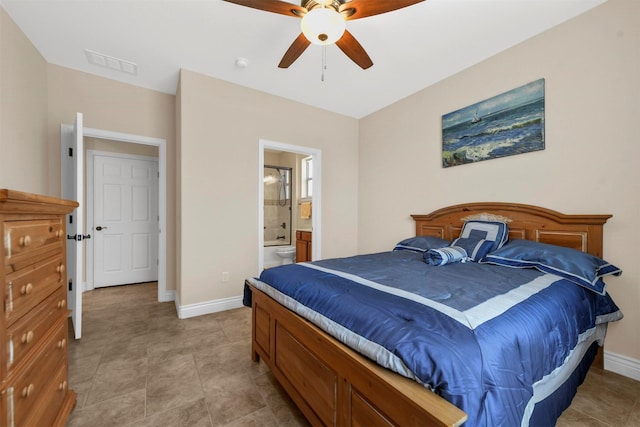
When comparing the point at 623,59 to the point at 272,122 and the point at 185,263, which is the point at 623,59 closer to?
the point at 272,122

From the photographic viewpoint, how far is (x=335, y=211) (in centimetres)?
409

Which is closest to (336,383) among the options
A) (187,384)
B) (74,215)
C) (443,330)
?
(443,330)

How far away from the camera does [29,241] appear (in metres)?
1.05

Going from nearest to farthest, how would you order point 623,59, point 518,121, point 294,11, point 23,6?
point 294,11, point 623,59, point 23,6, point 518,121

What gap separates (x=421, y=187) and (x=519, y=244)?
1361mm

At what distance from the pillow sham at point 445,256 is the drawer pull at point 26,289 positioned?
2260 millimetres

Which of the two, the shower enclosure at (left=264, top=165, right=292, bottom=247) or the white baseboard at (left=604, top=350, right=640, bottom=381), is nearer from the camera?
the white baseboard at (left=604, top=350, right=640, bottom=381)

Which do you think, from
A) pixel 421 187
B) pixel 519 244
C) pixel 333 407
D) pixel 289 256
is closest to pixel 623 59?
pixel 519 244

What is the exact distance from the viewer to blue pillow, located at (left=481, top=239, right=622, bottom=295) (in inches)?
66.6

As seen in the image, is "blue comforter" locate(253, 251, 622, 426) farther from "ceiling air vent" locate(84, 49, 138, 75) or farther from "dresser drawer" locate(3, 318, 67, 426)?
"ceiling air vent" locate(84, 49, 138, 75)

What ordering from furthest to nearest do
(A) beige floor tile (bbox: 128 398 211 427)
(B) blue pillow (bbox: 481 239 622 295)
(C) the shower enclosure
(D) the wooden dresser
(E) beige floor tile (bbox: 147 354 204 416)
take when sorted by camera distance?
(C) the shower enclosure, (B) blue pillow (bbox: 481 239 622 295), (E) beige floor tile (bbox: 147 354 204 416), (A) beige floor tile (bbox: 128 398 211 427), (D) the wooden dresser

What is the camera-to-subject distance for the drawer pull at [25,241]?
0.99 metres

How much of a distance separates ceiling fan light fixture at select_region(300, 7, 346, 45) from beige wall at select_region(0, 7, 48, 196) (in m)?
2.32

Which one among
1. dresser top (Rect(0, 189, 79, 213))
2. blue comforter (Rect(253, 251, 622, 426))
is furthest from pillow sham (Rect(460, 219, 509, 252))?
dresser top (Rect(0, 189, 79, 213))
